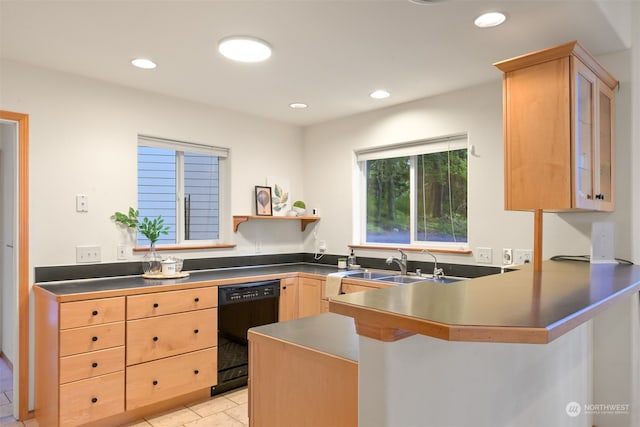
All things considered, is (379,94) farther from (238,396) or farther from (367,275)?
(238,396)

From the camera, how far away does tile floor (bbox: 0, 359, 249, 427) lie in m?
2.64

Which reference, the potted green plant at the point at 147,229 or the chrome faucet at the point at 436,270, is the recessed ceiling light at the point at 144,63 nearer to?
the potted green plant at the point at 147,229

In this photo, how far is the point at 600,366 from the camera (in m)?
2.38

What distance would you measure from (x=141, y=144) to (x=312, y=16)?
1.92 meters

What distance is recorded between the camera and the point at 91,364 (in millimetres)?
2416

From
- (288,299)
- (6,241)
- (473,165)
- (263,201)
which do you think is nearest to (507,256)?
(473,165)

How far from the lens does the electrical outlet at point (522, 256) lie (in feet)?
9.16

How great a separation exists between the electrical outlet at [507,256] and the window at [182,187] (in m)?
2.37

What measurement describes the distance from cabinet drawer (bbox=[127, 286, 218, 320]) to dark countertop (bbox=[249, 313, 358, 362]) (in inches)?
52.9

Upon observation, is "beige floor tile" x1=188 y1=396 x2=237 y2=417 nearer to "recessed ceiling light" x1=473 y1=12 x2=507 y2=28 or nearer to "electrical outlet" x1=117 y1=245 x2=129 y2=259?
"electrical outlet" x1=117 y1=245 x2=129 y2=259

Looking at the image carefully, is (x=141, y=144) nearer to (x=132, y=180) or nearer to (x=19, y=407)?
(x=132, y=180)

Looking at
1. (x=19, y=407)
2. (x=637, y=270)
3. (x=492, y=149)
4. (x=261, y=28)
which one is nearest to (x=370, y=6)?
(x=261, y=28)

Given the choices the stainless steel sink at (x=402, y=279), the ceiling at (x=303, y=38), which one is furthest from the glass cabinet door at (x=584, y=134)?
the stainless steel sink at (x=402, y=279)

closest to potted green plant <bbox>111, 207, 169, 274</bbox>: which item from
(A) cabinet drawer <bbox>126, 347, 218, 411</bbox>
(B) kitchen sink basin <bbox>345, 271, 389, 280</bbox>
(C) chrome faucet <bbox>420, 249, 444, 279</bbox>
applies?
(A) cabinet drawer <bbox>126, 347, 218, 411</bbox>
